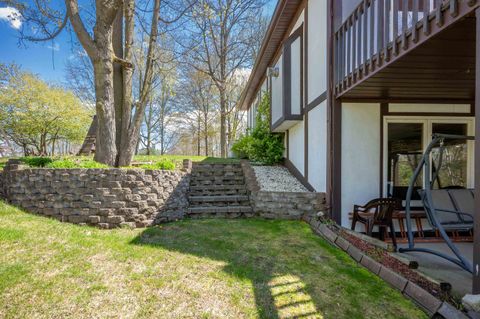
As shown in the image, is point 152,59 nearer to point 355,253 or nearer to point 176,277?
point 176,277

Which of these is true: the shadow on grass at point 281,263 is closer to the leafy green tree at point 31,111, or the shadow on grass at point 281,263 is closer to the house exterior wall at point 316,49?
the house exterior wall at point 316,49

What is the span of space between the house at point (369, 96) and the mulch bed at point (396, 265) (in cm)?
89

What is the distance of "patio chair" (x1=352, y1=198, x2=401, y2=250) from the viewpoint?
14.6 feet

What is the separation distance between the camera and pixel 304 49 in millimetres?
6723

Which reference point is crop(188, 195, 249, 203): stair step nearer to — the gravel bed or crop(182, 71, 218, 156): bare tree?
the gravel bed

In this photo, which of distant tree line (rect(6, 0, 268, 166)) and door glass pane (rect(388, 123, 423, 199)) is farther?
distant tree line (rect(6, 0, 268, 166))

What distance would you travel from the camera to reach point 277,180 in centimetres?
717

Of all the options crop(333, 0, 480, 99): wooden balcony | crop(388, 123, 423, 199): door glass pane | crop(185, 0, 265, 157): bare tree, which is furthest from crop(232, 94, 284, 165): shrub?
crop(185, 0, 265, 157): bare tree

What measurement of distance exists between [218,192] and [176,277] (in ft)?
12.5

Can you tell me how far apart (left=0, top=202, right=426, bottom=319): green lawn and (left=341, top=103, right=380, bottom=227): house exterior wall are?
4.22ft

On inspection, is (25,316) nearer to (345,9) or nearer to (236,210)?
(236,210)

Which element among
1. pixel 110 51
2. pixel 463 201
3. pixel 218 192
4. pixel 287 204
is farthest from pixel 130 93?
pixel 463 201

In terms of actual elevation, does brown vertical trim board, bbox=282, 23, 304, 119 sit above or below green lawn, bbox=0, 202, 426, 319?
above

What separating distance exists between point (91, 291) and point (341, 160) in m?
4.43
